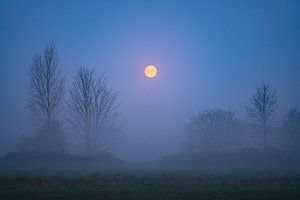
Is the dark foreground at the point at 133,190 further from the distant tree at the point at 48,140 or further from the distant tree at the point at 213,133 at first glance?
the distant tree at the point at 213,133

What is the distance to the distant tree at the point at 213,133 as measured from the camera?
77.9m

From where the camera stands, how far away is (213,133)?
79062 mm

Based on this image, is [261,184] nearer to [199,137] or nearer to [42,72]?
[42,72]

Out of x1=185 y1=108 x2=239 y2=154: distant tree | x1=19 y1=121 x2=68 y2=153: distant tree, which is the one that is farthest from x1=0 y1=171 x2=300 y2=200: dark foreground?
x1=185 y1=108 x2=239 y2=154: distant tree

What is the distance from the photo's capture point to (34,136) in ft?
204

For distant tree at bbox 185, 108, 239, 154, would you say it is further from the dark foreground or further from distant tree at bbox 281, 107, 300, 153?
the dark foreground

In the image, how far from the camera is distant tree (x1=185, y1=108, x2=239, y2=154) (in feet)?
256

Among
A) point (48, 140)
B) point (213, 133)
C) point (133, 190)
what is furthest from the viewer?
point (213, 133)

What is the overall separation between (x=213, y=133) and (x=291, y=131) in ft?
59.0

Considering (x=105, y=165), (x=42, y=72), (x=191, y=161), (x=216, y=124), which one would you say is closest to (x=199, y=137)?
(x=216, y=124)

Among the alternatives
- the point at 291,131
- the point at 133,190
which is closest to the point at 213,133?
the point at 291,131

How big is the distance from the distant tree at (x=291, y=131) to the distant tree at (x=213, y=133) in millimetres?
11029

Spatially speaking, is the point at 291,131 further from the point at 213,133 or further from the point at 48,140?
the point at 48,140

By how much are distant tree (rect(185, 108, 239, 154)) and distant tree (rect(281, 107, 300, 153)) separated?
1103cm
